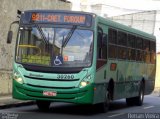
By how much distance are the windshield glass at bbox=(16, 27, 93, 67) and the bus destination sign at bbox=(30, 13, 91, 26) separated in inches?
8.7

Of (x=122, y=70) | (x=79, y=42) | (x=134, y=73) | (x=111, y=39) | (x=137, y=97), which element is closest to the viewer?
(x=79, y=42)

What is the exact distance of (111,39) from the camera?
17.7 meters

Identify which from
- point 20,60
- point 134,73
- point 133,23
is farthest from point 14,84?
point 133,23

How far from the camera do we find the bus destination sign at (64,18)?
15984 mm

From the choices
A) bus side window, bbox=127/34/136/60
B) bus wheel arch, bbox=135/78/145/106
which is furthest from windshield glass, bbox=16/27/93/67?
bus wheel arch, bbox=135/78/145/106

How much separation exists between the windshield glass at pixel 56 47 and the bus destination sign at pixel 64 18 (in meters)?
0.22

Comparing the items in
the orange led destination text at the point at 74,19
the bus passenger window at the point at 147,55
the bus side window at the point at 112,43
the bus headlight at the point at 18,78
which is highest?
the orange led destination text at the point at 74,19

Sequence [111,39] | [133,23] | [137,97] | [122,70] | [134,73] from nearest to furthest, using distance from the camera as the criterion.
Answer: [111,39] < [122,70] < [134,73] < [137,97] < [133,23]

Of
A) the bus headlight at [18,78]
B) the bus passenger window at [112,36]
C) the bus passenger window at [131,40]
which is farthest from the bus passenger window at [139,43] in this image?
the bus headlight at [18,78]

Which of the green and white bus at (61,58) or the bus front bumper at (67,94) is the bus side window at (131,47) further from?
the bus front bumper at (67,94)

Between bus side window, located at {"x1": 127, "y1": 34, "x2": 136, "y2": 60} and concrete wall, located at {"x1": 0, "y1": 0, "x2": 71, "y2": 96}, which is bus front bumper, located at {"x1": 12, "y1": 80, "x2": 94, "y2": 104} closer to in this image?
bus side window, located at {"x1": 127, "y1": 34, "x2": 136, "y2": 60}

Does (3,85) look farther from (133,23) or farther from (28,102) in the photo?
(133,23)

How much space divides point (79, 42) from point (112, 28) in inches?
94.6

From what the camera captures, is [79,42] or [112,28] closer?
[79,42]
